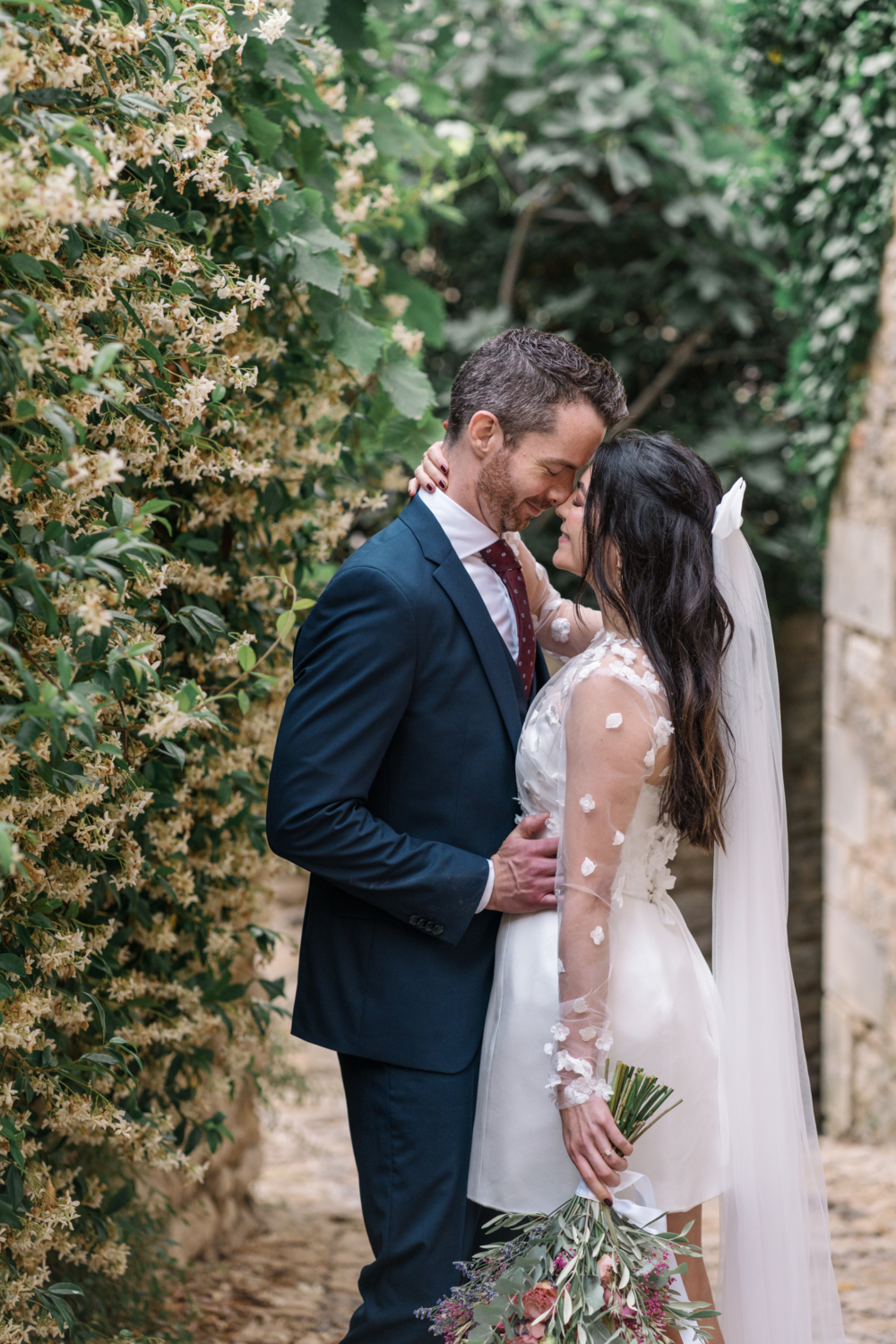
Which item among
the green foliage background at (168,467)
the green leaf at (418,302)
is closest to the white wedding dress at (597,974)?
the green foliage background at (168,467)

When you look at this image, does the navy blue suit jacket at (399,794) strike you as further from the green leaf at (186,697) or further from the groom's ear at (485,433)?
Result: the green leaf at (186,697)

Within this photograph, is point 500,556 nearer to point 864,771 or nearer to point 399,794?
point 399,794

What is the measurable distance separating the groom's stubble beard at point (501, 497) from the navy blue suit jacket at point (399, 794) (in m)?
0.10

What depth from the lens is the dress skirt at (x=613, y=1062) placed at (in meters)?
1.91

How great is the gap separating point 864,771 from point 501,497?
2875 mm

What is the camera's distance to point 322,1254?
10.7ft

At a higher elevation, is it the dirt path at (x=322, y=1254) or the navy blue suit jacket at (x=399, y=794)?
the navy blue suit jacket at (x=399, y=794)

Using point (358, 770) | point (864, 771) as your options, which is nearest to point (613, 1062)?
point (358, 770)

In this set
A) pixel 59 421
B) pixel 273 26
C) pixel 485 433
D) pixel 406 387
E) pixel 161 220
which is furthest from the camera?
pixel 406 387

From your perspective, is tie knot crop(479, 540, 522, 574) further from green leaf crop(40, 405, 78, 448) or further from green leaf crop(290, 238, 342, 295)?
green leaf crop(40, 405, 78, 448)

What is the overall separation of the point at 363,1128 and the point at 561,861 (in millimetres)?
530

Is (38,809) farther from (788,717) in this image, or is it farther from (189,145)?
(788,717)

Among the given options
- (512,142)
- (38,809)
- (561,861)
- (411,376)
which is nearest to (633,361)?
(512,142)

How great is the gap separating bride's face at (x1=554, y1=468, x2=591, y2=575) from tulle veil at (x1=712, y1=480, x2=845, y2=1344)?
220 mm
